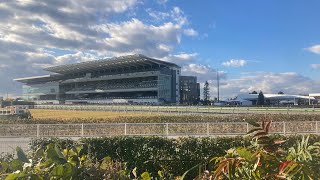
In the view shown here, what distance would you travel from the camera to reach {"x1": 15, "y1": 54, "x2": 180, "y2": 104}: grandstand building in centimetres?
10162

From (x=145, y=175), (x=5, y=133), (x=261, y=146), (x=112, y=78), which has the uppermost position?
(x=112, y=78)

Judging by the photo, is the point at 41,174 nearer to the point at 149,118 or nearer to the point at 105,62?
the point at 149,118

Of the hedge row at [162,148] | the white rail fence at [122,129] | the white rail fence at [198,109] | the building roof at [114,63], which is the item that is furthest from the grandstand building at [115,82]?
the hedge row at [162,148]

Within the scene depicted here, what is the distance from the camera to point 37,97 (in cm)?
14738

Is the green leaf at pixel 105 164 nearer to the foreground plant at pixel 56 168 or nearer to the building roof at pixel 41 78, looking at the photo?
the foreground plant at pixel 56 168

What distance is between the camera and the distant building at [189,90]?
108m

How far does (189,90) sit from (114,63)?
68.8 feet

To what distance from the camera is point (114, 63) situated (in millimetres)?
106938

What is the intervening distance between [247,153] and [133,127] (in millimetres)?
21453

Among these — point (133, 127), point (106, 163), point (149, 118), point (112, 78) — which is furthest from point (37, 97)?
point (106, 163)

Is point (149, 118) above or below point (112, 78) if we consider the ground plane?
below

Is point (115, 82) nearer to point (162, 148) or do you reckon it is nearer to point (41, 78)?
point (41, 78)

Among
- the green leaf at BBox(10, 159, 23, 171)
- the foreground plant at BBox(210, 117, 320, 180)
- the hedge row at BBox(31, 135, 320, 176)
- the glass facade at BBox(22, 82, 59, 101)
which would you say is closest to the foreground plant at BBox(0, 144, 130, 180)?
the green leaf at BBox(10, 159, 23, 171)

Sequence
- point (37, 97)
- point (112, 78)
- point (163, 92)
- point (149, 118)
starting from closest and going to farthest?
1. point (149, 118)
2. point (163, 92)
3. point (112, 78)
4. point (37, 97)
